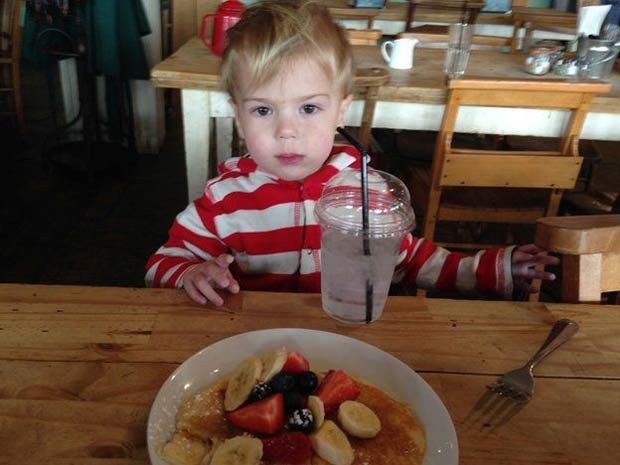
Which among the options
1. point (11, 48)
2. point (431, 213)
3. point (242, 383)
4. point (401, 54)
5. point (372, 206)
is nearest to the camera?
point (242, 383)

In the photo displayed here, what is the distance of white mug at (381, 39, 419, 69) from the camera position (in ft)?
7.17

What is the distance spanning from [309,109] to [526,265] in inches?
20.1

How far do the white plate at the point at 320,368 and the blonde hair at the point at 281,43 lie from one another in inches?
20.4

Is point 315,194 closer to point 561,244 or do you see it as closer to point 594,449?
point 561,244

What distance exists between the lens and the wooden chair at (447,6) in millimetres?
4102

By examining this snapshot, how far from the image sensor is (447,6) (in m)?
4.14

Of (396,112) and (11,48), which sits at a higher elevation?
(396,112)

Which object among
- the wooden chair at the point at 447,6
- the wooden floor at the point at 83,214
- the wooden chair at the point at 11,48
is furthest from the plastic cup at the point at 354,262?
the wooden chair at the point at 11,48

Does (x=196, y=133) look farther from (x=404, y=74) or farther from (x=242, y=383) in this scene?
(x=242, y=383)

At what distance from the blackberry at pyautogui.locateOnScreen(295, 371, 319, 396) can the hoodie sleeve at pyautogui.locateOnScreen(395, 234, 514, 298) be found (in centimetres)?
55

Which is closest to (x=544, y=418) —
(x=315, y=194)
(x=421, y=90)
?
(x=315, y=194)

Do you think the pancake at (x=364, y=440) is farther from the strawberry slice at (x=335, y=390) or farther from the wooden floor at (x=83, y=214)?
the wooden floor at (x=83, y=214)

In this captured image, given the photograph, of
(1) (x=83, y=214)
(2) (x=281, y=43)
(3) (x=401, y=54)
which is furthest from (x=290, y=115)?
(1) (x=83, y=214)

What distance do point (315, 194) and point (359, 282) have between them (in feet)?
1.35
